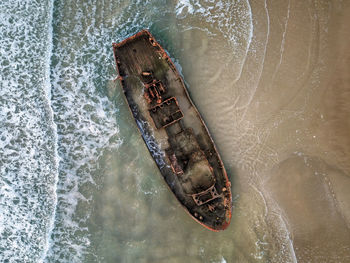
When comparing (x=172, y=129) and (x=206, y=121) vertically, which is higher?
(x=172, y=129)

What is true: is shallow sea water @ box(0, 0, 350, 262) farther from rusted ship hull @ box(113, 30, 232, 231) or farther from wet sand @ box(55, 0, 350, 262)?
rusted ship hull @ box(113, 30, 232, 231)

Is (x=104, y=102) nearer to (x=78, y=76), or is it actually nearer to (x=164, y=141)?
(x=78, y=76)

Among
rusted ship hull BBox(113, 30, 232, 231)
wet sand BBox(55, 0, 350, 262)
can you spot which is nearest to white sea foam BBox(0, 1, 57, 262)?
wet sand BBox(55, 0, 350, 262)

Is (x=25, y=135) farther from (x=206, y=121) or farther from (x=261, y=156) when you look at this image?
(x=261, y=156)

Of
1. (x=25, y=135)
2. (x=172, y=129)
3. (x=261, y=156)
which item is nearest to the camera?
(x=172, y=129)

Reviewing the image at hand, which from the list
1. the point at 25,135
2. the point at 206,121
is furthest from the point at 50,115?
the point at 206,121

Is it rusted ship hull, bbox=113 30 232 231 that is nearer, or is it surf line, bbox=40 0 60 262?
rusted ship hull, bbox=113 30 232 231
